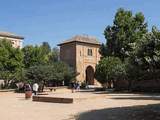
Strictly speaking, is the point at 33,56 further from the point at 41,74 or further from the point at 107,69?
the point at 107,69

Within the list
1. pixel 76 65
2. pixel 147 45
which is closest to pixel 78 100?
pixel 147 45

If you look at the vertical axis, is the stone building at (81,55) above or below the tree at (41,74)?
above

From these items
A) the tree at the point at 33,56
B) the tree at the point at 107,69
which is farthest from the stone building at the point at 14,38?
the tree at the point at 107,69

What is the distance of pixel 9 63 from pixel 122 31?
17744mm

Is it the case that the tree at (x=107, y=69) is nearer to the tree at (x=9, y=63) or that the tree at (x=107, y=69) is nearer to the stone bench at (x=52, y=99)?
the tree at (x=9, y=63)

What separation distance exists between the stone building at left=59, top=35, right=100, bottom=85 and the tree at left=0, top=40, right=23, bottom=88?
1669 centimetres

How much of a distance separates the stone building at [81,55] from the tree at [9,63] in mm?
16690

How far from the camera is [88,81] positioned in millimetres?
80062

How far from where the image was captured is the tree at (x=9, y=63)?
5654 cm

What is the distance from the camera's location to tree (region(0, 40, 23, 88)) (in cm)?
5654

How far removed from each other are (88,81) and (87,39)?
8.49 meters

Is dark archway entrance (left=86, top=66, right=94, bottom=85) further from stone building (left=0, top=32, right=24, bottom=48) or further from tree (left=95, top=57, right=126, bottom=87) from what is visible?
tree (left=95, top=57, right=126, bottom=87)

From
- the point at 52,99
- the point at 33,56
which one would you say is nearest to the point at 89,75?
the point at 33,56

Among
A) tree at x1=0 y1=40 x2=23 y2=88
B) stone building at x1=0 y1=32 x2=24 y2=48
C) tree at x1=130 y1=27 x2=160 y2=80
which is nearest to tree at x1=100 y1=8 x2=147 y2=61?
tree at x1=0 y1=40 x2=23 y2=88
